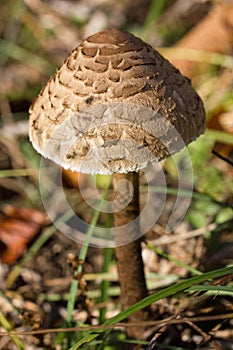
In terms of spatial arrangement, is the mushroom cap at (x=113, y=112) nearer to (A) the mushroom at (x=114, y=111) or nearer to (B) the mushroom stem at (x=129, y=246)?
(A) the mushroom at (x=114, y=111)

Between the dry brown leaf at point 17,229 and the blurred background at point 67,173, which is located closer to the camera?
the blurred background at point 67,173

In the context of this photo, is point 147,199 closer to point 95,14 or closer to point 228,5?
point 228,5

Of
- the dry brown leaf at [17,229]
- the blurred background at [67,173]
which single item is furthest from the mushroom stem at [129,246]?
the dry brown leaf at [17,229]

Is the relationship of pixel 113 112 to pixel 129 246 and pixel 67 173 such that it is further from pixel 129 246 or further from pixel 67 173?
pixel 67 173

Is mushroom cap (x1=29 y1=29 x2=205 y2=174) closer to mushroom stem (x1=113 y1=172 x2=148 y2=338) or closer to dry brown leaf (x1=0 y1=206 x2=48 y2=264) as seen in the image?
mushroom stem (x1=113 y1=172 x2=148 y2=338)

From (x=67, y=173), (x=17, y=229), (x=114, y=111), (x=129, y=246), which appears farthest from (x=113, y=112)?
(x=67, y=173)

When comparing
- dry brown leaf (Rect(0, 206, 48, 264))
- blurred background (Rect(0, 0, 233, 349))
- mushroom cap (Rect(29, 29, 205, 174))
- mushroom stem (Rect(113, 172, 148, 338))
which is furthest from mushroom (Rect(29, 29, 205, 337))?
dry brown leaf (Rect(0, 206, 48, 264))
